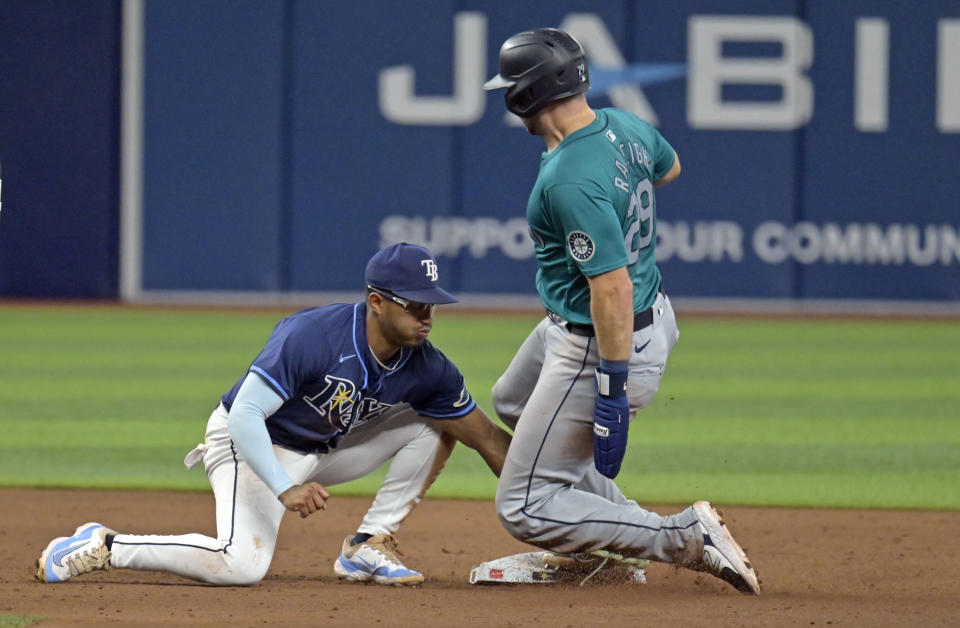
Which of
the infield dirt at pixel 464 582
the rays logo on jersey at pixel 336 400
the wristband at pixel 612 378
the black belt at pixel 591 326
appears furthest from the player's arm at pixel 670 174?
the infield dirt at pixel 464 582

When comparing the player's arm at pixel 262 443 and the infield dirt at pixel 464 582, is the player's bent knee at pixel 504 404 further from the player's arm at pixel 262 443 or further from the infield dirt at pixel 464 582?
the player's arm at pixel 262 443

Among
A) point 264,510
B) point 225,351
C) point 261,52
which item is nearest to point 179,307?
point 261,52

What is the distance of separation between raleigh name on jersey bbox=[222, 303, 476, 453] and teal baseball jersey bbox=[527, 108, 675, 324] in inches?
21.0

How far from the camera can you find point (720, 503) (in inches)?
271

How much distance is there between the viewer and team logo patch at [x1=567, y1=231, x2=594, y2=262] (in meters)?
4.45

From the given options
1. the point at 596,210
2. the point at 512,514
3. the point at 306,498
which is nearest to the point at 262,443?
the point at 306,498

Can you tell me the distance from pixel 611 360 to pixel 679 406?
543 centimetres

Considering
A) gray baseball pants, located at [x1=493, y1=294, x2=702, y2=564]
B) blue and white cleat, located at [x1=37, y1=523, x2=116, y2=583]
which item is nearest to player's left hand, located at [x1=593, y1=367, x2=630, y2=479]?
gray baseball pants, located at [x1=493, y1=294, x2=702, y2=564]

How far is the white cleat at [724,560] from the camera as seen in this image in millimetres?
4840

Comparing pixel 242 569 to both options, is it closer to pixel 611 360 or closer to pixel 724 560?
pixel 611 360

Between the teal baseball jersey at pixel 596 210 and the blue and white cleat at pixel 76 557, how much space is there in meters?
1.79

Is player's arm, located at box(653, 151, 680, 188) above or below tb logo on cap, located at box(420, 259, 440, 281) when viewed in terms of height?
above

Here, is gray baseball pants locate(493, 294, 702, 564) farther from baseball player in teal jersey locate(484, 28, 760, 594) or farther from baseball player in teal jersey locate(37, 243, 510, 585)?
baseball player in teal jersey locate(37, 243, 510, 585)

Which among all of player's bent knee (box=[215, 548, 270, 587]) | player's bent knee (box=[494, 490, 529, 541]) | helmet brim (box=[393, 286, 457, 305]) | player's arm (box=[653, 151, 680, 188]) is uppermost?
player's arm (box=[653, 151, 680, 188])
